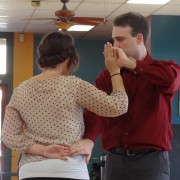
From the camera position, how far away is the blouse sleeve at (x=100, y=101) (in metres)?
2.09

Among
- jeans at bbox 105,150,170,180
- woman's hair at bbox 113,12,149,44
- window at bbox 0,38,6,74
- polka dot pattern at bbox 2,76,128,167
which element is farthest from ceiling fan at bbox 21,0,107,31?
polka dot pattern at bbox 2,76,128,167

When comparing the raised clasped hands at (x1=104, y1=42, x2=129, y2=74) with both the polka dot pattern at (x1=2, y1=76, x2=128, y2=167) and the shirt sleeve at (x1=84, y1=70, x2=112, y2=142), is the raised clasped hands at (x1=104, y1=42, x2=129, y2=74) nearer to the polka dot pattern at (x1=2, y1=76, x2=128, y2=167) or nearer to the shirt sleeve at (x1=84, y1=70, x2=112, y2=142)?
the polka dot pattern at (x1=2, y1=76, x2=128, y2=167)

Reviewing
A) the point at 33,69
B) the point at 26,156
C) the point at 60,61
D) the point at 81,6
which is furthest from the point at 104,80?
the point at 33,69

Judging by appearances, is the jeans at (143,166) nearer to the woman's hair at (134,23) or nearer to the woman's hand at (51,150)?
the woman's hand at (51,150)

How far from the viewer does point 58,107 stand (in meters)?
2.09

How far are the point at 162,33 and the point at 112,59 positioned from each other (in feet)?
18.4

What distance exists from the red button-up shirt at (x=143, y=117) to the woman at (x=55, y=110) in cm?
16

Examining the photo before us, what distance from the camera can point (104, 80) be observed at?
245cm

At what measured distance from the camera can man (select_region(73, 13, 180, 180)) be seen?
2266mm

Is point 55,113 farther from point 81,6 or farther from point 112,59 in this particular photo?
Answer: point 81,6

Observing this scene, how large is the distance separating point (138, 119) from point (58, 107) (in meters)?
0.44

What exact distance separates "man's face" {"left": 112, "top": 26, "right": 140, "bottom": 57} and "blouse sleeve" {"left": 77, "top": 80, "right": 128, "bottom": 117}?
35 centimetres

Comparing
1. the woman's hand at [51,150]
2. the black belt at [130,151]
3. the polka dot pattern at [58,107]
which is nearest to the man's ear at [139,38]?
the polka dot pattern at [58,107]

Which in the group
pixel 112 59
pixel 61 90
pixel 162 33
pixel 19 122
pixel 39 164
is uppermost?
pixel 162 33
